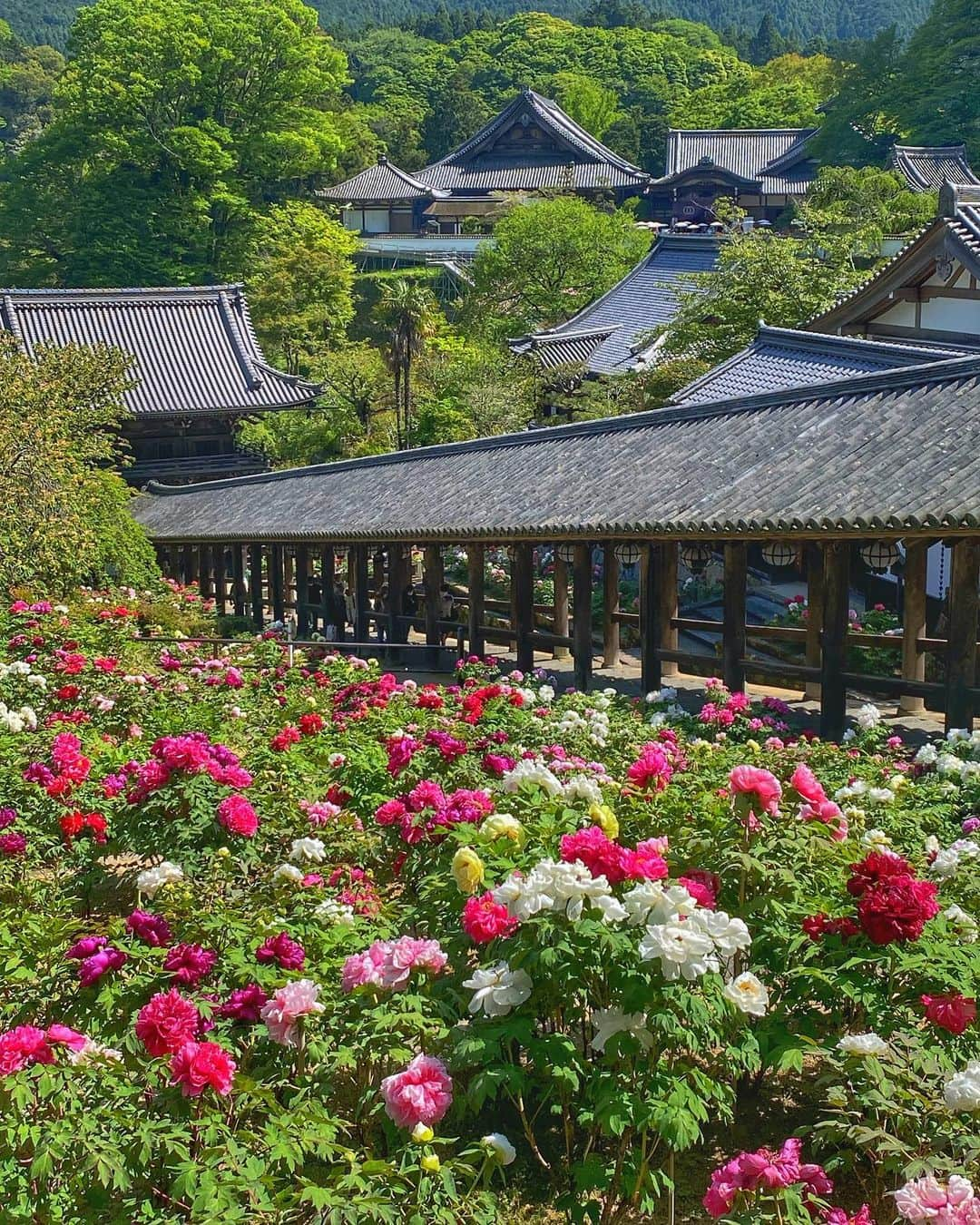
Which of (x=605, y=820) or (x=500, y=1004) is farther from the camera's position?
(x=605, y=820)

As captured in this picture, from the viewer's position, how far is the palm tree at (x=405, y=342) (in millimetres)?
37281

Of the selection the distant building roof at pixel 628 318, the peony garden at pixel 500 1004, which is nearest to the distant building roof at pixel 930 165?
the distant building roof at pixel 628 318

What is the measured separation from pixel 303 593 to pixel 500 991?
59.4 ft

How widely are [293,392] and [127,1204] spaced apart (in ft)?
106

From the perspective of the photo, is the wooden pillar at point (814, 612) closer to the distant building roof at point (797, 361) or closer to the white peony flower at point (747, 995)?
the distant building roof at point (797, 361)

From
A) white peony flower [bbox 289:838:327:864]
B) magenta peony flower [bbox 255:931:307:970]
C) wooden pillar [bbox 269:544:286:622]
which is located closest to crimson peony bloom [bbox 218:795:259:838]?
white peony flower [bbox 289:838:327:864]

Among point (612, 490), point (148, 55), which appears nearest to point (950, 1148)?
point (612, 490)

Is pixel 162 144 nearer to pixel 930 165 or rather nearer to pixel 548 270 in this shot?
pixel 548 270

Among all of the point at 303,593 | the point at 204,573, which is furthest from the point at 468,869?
the point at 204,573

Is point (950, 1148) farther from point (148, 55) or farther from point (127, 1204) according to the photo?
point (148, 55)

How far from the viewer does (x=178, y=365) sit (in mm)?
36438

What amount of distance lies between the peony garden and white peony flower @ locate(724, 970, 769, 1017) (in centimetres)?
2

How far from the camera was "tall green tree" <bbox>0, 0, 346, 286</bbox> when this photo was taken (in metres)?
53.2

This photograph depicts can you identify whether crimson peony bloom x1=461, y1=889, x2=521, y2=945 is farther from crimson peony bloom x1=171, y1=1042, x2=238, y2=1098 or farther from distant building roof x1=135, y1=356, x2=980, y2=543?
distant building roof x1=135, y1=356, x2=980, y2=543
